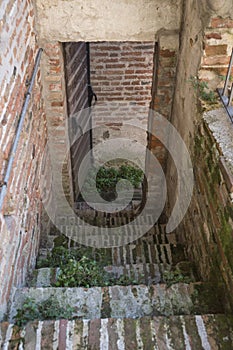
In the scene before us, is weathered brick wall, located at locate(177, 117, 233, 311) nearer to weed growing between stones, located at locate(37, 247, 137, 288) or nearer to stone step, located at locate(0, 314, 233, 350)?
stone step, located at locate(0, 314, 233, 350)

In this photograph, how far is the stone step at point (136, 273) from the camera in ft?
10.1

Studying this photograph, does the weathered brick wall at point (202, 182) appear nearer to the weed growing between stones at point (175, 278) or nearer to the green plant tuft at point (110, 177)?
the weed growing between stones at point (175, 278)

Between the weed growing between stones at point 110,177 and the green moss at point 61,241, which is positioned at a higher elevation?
the weed growing between stones at point 110,177

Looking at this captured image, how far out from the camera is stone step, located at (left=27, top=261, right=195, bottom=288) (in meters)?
3.08

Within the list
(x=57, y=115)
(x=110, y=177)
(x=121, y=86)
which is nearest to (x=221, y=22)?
(x=57, y=115)

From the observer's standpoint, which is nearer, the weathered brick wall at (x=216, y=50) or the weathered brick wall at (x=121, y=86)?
the weathered brick wall at (x=216, y=50)

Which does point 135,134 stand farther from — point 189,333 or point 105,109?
point 189,333

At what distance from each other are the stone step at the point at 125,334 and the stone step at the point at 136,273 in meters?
0.81

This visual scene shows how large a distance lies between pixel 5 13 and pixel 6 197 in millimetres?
1189

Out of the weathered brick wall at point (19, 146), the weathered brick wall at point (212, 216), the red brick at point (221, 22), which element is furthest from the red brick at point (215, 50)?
the weathered brick wall at point (19, 146)

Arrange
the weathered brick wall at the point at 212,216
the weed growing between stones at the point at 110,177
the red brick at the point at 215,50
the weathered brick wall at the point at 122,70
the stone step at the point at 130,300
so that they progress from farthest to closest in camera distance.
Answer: the weed growing between stones at the point at 110,177, the weathered brick wall at the point at 122,70, the red brick at the point at 215,50, the stone step at the point at 130,300, the weathered brick wall at the point at 212,216

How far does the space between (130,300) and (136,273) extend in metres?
0.66


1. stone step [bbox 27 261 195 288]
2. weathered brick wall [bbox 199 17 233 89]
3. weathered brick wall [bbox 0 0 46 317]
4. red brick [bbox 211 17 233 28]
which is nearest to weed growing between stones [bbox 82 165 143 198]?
weathered brick wall [bbox 0 0 46 317]

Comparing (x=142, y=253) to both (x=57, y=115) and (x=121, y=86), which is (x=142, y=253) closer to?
(x=57, y=115)
